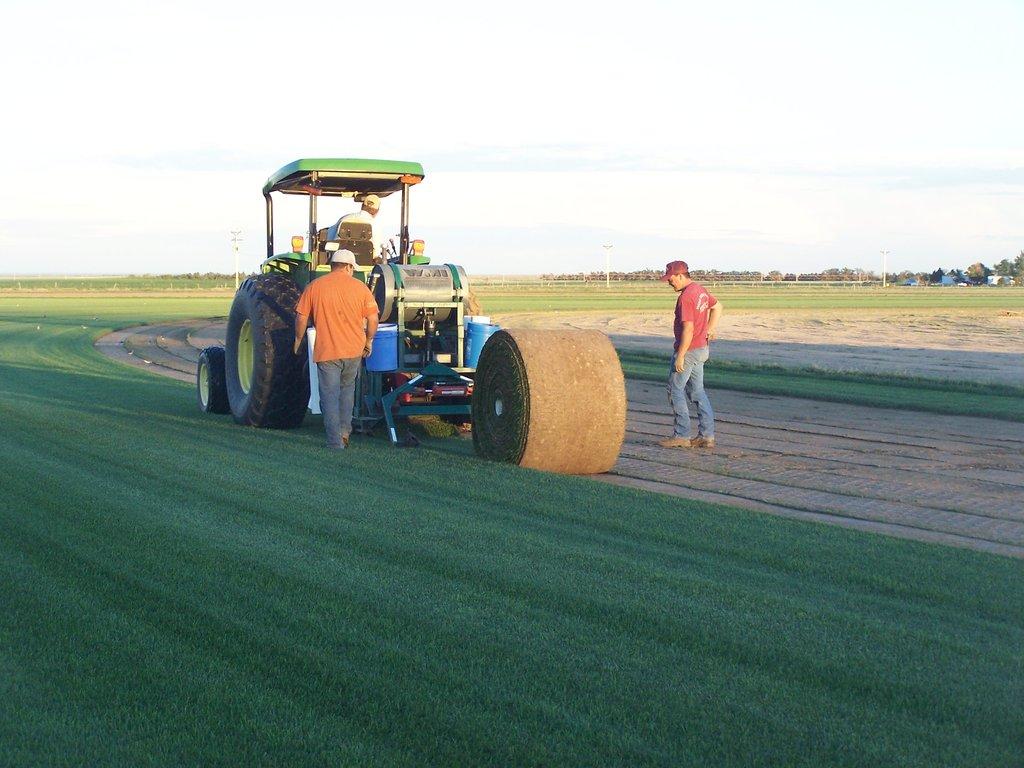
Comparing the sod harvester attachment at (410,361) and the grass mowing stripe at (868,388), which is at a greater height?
→ the sod harvester attachment at (410,361)

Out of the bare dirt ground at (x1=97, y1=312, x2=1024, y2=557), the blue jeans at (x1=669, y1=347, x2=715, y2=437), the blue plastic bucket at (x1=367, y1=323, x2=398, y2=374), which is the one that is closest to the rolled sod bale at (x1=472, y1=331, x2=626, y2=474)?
the bare dirt ground at (x1=97, y1=312, x2=1024, y2=557)

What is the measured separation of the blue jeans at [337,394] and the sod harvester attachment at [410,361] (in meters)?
0.33

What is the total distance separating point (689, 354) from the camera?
457 inches

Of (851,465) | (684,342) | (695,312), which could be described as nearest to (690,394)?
(684,342)

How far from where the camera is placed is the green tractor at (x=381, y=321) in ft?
37.1

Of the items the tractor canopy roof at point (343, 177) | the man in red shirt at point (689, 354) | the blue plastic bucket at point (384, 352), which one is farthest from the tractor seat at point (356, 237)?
the man in red shirt at point (689, 354)

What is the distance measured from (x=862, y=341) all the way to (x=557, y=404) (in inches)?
882

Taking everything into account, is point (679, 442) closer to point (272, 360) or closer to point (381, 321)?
point (381, 321)

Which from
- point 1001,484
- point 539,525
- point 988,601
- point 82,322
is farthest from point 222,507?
point 82,322

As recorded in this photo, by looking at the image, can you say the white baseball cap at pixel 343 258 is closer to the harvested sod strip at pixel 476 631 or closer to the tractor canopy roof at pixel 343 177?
the tractor canopy roof at pixel 343 177

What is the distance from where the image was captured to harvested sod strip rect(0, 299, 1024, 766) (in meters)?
4.18

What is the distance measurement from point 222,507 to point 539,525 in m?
2.08

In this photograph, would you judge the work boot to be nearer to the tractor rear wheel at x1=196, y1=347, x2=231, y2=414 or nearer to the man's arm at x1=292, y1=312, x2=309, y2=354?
the man's arm at x1=292, y1=312, x2=309, y2=354

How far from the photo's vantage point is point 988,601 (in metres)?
5.92
